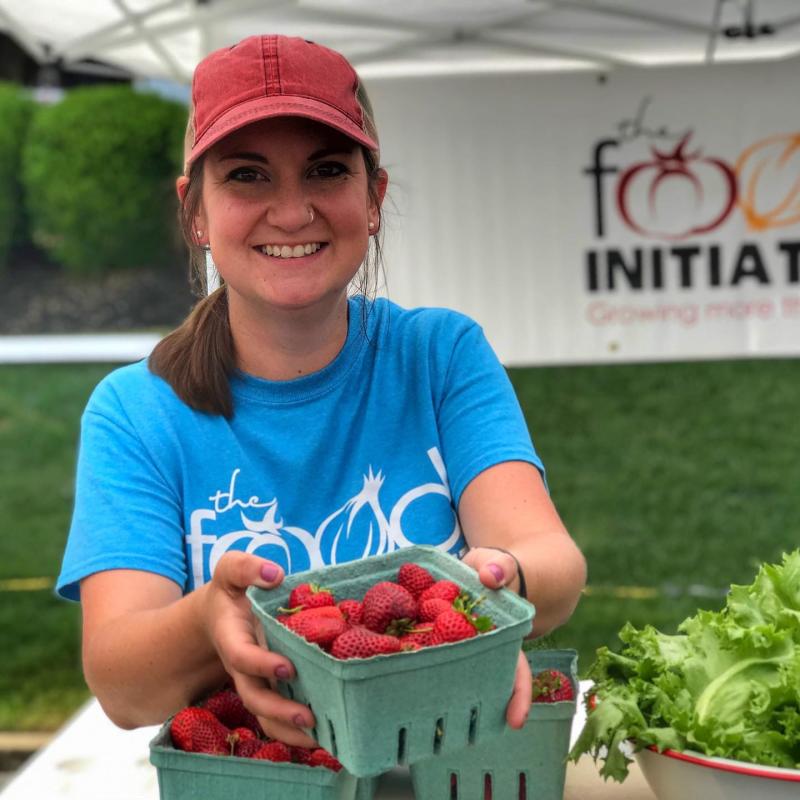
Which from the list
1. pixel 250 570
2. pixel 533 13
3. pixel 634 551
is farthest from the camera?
pixel 634 551

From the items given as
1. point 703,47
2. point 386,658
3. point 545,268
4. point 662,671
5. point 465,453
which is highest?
point 703,47

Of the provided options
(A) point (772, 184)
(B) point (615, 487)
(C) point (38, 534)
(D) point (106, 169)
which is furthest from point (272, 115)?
(D) point (106, 169)

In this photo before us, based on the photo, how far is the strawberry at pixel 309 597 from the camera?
4.33 feet

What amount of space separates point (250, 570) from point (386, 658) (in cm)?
21

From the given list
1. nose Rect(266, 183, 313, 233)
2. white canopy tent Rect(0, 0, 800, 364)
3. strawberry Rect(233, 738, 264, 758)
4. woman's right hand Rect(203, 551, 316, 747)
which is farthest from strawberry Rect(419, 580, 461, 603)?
white canopy tent Rect(0, 0, 800, 364)

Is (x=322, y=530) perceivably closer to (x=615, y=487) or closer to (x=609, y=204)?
(x=609, y=204)

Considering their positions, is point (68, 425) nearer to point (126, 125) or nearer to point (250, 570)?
point (126, 125)

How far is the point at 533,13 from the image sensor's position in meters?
4.52

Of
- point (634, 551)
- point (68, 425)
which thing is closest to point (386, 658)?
point (634, 551)

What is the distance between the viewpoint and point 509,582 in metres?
1.45

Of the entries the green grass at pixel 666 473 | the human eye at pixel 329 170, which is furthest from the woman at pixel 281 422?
the green grass at pixel 666 473

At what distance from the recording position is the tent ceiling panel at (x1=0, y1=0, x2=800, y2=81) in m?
4.38

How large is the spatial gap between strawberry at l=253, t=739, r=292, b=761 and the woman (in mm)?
136

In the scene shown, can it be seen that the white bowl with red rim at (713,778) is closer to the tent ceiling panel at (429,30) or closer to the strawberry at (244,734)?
the strawberry at (244,734)
